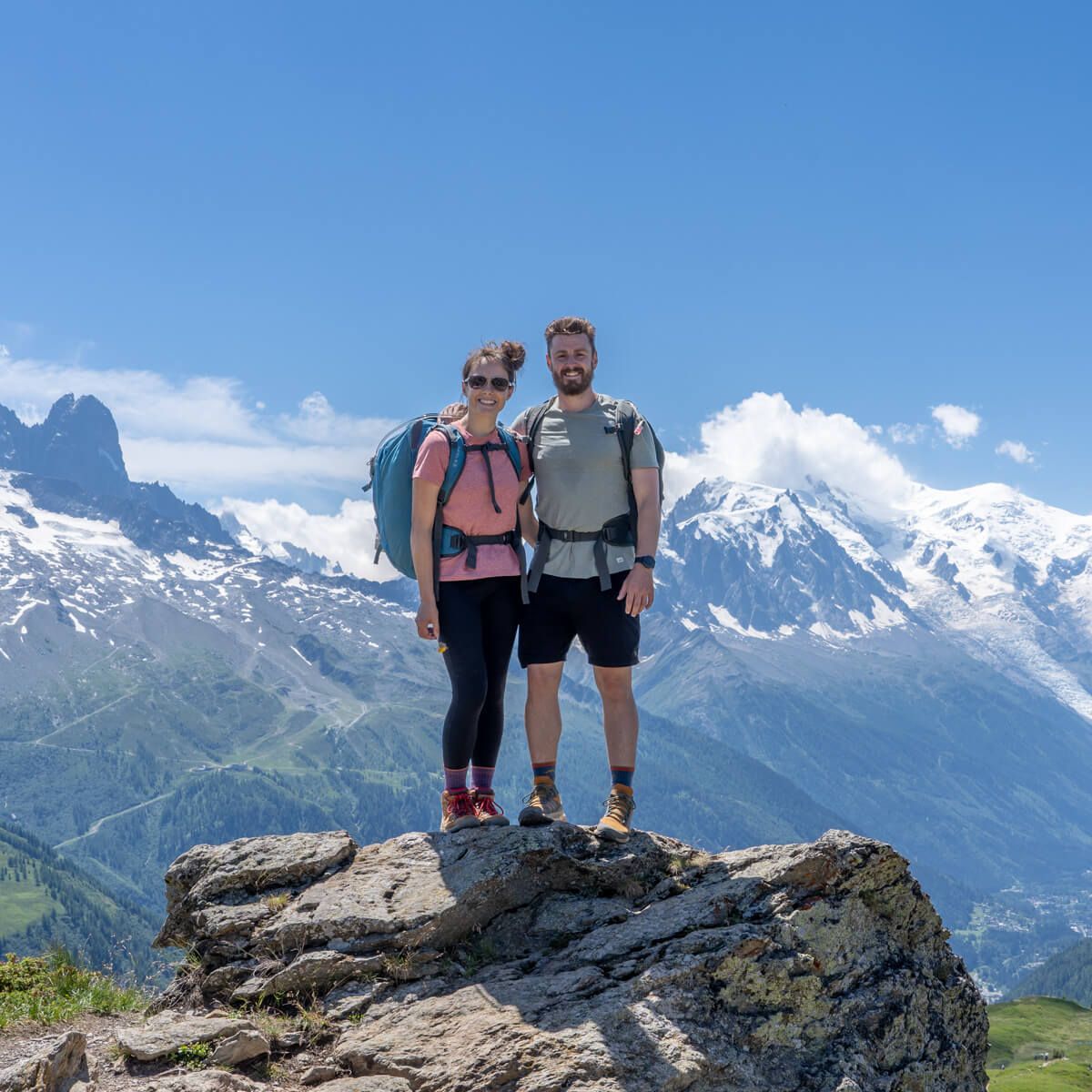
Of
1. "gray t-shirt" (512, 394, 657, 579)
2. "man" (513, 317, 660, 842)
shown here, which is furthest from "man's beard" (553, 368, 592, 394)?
"gray t-shirt" (512, 394, 657, 579)

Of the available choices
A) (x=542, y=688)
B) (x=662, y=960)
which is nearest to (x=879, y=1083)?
(x=662, y=960)

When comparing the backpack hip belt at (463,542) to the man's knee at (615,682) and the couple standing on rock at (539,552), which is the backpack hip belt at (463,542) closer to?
the couple standing on rock at (539,552)

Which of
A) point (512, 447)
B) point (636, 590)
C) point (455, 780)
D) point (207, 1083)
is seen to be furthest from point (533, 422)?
point (207, 1083)

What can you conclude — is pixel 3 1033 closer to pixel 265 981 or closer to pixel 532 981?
pixel 265 981

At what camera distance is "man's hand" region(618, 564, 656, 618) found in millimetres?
11484

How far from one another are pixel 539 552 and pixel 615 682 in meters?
1.73

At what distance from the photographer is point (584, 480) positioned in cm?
1168

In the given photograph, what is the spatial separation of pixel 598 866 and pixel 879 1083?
3.36m

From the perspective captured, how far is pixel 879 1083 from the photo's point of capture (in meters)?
9.29

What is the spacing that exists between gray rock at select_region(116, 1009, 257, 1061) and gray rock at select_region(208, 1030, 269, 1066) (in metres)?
0.11

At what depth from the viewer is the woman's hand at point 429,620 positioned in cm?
1140

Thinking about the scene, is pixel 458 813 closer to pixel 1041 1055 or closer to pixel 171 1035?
pixel 171 1035

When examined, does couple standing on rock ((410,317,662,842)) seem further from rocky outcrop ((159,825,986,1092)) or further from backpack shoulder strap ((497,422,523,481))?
rocky outcrop ((159,825,986,1092))

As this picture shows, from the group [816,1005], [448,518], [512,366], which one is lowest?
[816,1005]
